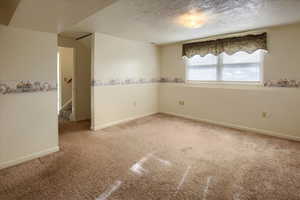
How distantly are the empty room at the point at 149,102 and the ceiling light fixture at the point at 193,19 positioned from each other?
0.02 metres

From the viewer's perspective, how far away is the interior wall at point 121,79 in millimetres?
3826

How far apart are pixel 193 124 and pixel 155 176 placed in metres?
2.51

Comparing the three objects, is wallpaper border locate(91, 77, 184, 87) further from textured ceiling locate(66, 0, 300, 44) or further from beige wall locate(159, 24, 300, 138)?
textured ceiling locate(66, 0, 300, 44)

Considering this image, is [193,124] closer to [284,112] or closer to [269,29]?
[284,112]

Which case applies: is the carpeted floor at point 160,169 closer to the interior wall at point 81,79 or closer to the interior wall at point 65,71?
the interior wall at point 81,79

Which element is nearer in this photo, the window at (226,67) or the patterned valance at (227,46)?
the patterned valance at (227,46)

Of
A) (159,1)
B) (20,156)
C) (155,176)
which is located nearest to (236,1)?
(159,1)

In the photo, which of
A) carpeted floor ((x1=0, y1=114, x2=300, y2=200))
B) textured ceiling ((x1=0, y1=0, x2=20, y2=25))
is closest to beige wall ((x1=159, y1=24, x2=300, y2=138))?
carpeted floor ((x1=0, y1=114, x2=300, y2=200))

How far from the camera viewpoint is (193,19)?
2902 millimetres

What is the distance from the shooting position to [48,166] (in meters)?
2.29

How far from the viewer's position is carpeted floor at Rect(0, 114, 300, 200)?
1.80 meters

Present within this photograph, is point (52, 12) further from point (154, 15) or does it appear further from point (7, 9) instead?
point (154, 15)

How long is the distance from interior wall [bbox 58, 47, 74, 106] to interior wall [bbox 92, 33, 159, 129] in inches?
54.9

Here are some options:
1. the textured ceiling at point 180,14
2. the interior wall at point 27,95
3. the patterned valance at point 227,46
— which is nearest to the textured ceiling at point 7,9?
the interior wall at point 27,95
